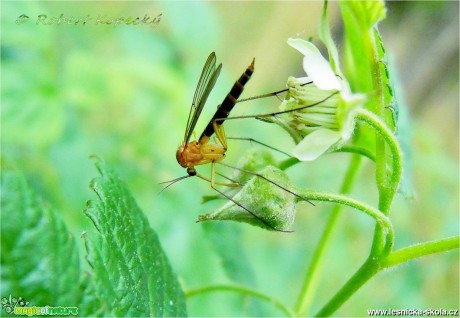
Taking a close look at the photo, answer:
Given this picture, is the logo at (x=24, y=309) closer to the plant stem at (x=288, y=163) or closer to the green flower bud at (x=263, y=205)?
the green flower bud at (x=263, y=205)

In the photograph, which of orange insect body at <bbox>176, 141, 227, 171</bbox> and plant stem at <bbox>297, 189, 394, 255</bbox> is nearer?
plant stem at <bbox>297, 189, 394, 255</bbox>

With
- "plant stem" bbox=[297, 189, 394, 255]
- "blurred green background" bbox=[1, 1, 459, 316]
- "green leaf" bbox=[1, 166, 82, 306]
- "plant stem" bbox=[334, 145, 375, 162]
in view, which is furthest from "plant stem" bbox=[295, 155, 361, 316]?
"green leaf" bbox=[1, 166, 82, 306]

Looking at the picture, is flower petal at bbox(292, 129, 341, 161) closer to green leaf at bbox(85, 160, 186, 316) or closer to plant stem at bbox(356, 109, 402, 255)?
plant stem at bbox(356, 109, 402, 255)

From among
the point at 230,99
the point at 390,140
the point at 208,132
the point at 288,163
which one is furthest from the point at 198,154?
the point at 390,140

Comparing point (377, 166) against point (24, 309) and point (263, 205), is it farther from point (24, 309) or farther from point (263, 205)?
point (24, 309)

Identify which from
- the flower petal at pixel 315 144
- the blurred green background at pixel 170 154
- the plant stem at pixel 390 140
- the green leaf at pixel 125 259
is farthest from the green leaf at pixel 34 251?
the plant stem at pixel 390 140

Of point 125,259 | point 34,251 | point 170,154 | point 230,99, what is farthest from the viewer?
point 170,154
